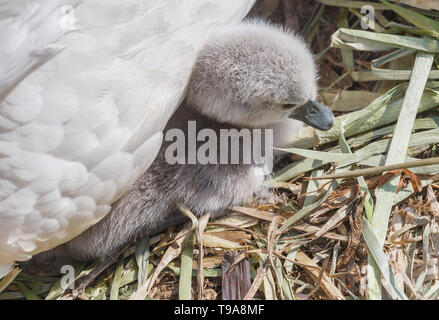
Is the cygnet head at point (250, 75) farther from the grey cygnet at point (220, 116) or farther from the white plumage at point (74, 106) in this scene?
the white plumage at point (74, 106)

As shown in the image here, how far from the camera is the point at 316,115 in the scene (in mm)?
1809

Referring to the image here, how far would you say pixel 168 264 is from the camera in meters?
1.74

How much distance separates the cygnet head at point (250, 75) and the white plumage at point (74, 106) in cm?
15

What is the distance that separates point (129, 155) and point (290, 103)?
514mm

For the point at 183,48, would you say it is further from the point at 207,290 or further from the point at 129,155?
the point at 207,290

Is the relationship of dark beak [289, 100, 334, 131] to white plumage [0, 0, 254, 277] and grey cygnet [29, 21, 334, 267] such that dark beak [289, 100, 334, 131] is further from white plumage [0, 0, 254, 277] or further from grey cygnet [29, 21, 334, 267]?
white plumage [0, 0, 254, 277]

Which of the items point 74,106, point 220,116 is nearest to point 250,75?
point 220,116

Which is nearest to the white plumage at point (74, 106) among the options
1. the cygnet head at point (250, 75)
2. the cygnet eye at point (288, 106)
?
the cygnet head at point (250, 75)

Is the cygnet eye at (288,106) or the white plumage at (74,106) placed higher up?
the cygnet eye at (288,106)

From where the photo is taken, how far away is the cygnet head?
1.72 meters

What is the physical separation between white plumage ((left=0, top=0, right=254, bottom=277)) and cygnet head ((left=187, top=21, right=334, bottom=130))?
0.15 metres

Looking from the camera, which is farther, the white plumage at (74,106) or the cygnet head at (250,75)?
the cygnet head at (250,75)

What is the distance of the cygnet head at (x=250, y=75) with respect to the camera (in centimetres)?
172
